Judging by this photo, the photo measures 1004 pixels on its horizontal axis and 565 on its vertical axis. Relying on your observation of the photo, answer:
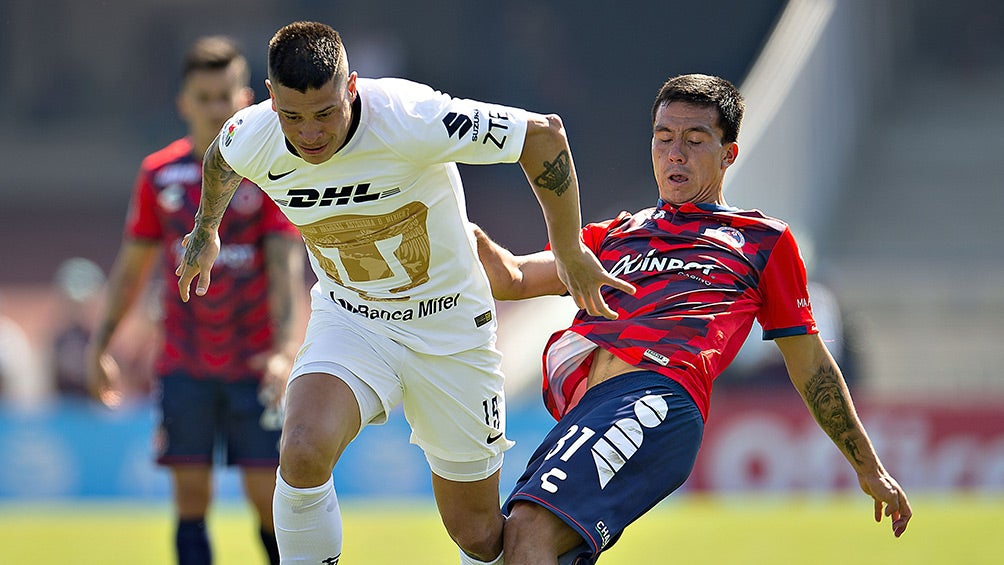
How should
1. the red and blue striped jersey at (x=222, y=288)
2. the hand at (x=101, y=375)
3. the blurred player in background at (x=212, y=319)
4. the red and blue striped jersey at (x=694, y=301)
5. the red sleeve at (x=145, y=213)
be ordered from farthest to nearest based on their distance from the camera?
the hand at (x=101, y=375)
the red sleeve at (x=145, y=213)
the red and blue striped jersey at (x=222, y=288)
the blurred player in background at (x=212, y=319)
the red and blue striped jersey at (x=694, y=301)

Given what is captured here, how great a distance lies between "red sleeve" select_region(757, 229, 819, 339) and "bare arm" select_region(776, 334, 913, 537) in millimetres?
55

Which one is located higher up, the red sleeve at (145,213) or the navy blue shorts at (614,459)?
the navy blue shorts at (614,459)

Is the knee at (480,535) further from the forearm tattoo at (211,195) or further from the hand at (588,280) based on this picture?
the forearm tattoo at (211,195)

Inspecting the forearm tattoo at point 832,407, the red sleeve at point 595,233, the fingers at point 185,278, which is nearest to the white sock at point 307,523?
the fingers at point 185,278

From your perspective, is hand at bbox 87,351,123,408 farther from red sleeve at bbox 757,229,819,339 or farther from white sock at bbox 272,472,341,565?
red sleeve at bbox 757,229,819,339

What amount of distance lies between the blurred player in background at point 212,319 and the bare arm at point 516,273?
156 centimetres

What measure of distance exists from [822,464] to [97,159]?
16.0 meters

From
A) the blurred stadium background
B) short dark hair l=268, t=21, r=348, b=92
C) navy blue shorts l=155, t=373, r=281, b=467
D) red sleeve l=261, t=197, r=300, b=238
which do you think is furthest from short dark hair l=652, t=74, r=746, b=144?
the blurred stadium background

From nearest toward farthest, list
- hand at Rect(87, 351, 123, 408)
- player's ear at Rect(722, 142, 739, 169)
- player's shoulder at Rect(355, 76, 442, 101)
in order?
player's shoulder at Rect(355, 76, 442, 101) < player's ear at Rect(722, 142, 739, 169) < hand at Rect(87, 351, 123, 408)

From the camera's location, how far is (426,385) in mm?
4809

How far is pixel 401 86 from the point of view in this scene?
4.55 metres

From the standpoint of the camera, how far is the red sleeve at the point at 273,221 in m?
6.53

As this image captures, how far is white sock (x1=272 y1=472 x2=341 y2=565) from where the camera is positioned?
14.8 ft

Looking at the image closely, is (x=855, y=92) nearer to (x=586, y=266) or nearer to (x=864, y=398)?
(x=864, y=398)
